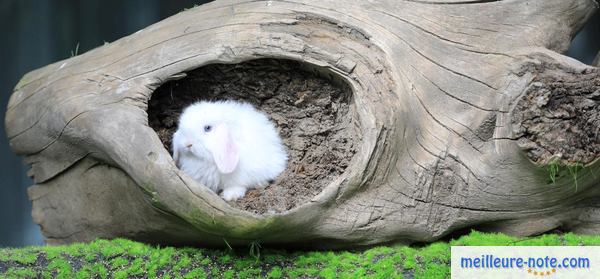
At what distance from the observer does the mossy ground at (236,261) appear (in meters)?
3.46

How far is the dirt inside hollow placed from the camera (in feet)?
12.1

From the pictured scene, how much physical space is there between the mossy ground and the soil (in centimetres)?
60

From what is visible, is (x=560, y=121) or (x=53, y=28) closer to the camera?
(x=560, y=121)

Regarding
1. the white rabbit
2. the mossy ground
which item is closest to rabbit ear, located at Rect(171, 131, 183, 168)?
the white rabbit

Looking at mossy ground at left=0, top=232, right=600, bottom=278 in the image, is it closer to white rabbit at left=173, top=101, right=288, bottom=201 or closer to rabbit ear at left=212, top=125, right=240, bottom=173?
white rabbit at left=173, top=101, right=288, bottom=201

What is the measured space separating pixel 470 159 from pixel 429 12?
0.88 meters

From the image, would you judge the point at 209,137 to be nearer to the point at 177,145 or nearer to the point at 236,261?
the point at 177,145

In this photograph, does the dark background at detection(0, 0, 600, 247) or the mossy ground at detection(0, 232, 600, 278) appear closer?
the mossy ground at detection(0, 232, 600, 278)

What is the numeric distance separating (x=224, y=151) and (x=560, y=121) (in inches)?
65.7

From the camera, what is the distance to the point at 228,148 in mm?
3559

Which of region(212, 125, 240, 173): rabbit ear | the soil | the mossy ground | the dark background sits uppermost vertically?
the dark background

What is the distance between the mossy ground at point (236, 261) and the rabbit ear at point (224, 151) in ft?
1.61

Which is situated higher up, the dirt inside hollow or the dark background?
the dark background

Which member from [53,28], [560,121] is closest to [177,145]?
[560,121]
